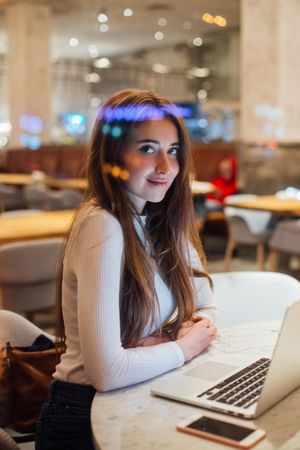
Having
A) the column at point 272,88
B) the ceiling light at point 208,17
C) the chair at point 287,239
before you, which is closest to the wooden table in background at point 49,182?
the column at point 272,88

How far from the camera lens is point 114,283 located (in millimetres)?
1402

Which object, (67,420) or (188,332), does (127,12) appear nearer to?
(188,332)

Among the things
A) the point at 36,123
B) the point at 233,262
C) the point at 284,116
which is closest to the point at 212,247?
the point at 233,262

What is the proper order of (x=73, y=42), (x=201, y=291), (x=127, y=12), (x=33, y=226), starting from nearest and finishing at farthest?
(x=201, y=291) → (x=33, y=226) → (x=127, y=12) → (x=73, y=42)

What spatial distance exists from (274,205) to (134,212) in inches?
152

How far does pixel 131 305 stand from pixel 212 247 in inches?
253

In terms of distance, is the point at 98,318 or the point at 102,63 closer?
the point at 98,318

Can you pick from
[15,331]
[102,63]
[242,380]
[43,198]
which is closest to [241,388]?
[242,380]

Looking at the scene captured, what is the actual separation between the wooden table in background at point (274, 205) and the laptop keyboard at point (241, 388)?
3749 millimetres

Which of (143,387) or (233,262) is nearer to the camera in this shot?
(143,387)

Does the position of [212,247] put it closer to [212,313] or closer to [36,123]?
[36,123]

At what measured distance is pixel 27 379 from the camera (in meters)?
1.72

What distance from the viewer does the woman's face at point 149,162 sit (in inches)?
60.4

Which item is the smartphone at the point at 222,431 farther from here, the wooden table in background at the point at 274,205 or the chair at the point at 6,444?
the wooden table in background at the point at 274,205
